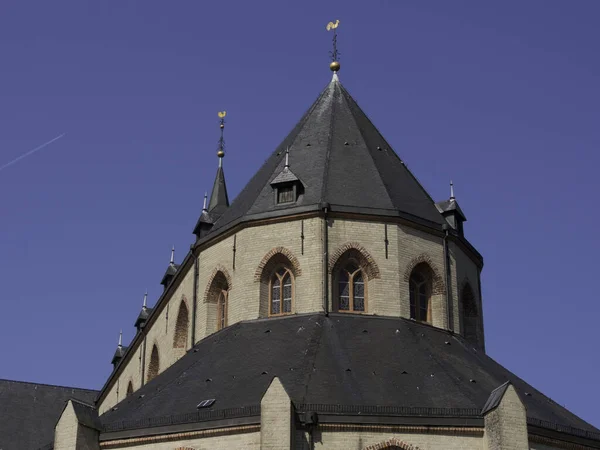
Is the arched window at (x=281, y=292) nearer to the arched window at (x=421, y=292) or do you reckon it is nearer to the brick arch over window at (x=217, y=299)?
the brick arch over window at (x=217, y=299)

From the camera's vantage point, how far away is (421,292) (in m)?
36.5

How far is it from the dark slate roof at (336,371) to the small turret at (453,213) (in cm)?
449

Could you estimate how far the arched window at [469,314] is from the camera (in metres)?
38.1

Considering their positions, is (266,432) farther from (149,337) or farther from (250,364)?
(149,337)

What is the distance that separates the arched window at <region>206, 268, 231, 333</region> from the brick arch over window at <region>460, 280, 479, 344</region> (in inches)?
327

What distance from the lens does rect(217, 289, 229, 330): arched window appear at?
3688cm

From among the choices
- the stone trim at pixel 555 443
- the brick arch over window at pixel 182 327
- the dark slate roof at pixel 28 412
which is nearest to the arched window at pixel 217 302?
the brick arch over window at pixel 182 327

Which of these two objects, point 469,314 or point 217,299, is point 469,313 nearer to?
point 469,314

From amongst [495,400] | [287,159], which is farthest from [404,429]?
Result: [287,159]

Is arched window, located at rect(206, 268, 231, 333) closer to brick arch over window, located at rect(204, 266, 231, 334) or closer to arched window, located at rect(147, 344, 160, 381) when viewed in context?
brick arch over window, located at rect(204, 266, 231, 334)

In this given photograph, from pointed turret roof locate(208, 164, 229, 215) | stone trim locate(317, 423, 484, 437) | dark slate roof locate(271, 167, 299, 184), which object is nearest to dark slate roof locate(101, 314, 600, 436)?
stone trim locate(317, 423, 484, 437)

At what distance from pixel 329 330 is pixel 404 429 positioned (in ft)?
17.8

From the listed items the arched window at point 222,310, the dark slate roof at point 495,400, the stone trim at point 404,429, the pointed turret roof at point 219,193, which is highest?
the pointed turret roof at point 219,193

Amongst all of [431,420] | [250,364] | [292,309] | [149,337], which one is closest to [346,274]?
[292,309]
